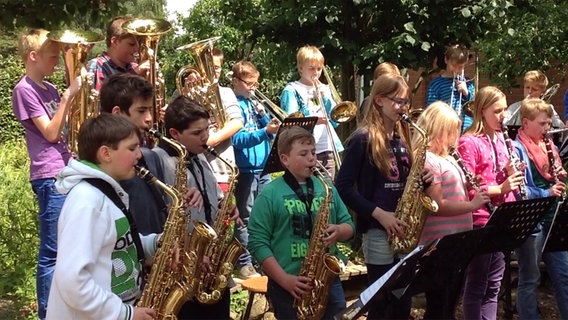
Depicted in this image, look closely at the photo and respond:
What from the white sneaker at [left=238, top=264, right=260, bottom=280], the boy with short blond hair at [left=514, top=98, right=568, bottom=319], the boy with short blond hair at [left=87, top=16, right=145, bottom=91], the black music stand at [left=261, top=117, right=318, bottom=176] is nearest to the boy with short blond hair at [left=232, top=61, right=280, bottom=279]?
the white sneaker at [left=238, top=264, right=260, bottom=280]

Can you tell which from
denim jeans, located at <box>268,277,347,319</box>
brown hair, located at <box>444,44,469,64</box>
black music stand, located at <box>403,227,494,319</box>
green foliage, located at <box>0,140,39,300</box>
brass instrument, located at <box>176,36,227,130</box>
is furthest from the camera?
brown hair, located at <box>444,44,469,64</box>

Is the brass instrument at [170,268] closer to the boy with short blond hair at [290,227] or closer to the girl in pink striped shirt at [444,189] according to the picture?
the boy with short blond hair at [290,227]

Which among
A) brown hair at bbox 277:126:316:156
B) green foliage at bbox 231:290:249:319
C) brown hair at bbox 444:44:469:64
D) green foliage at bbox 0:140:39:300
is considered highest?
brown hair at bbox 444:44:469:64

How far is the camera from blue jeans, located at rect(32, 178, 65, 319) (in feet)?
14.3

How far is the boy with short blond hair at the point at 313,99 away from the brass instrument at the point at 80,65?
212 cm

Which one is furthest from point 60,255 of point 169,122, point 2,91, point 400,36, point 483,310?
point 2,91

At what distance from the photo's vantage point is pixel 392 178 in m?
4.23

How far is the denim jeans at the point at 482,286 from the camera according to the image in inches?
184

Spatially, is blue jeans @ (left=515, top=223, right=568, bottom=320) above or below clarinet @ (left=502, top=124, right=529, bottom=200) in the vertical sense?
below

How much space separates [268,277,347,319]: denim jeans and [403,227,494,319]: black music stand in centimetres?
52

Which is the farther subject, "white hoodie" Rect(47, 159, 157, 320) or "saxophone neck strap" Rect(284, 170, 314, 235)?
"saxophone neck strap" Rect(284, 170, 314, 235)

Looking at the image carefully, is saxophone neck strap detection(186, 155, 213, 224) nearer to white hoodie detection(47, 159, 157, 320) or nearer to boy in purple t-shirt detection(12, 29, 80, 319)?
white hoodie detection(47, 159, 157, 320)

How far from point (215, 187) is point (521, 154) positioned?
239 centimetres

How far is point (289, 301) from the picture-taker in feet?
12.5
